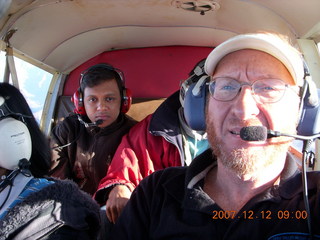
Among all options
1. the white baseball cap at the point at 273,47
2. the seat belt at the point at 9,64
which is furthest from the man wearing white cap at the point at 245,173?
the seat belt at the point at 9,64

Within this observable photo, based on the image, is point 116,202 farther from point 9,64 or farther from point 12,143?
point 9,64

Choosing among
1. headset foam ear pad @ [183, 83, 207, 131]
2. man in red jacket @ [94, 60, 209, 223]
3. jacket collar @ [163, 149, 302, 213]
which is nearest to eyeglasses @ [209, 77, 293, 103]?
headset foam ear pad @ [183, 83, 207, 131]

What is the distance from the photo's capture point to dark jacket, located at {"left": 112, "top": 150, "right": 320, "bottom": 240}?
3.37 ft

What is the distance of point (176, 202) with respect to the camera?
1227mm

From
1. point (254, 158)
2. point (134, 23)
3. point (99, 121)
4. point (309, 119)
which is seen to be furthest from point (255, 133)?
point (134, 23)

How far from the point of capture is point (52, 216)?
1101 millimetres

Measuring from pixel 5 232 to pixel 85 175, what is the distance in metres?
1.43

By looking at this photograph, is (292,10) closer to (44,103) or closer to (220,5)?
(220,5)

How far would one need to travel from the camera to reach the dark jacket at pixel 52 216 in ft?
3.45

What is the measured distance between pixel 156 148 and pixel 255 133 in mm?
1101

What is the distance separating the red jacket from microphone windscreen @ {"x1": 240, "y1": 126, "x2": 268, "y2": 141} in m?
0.91

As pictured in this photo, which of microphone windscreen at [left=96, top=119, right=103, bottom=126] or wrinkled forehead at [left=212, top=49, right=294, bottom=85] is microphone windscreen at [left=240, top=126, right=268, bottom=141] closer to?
wrinkled forehead at [left=212, top=49, right=294, bottom=85]

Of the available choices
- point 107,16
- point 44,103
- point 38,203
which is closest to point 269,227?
point 38,203

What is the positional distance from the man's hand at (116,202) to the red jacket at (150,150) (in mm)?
138
